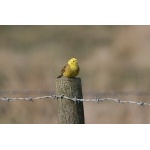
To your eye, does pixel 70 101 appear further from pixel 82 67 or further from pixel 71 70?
pixel 82 67

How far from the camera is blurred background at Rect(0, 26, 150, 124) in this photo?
938 cm

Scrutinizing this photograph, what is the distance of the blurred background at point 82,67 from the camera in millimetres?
9375

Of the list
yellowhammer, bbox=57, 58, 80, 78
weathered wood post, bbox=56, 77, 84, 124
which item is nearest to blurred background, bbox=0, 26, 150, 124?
yellowhammer, bbox=57, 58, 80, 78

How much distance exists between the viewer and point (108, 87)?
12.5 meters

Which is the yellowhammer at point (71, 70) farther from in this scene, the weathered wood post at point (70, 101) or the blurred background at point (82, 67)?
the blurred background at point (82, 67)

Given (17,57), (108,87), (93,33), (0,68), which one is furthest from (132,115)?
(93,33)

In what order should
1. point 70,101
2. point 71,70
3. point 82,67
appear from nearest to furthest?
1. point 70,101
2. point 71,70
3. point 82,67

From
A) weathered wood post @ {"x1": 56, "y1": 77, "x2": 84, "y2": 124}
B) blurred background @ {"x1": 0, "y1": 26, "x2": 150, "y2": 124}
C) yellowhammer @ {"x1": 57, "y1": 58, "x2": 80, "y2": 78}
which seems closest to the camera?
weathered wood post @ {"x1": 56, "y1": 77, "x2": 84, "y2": 124}

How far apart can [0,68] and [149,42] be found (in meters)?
4.33

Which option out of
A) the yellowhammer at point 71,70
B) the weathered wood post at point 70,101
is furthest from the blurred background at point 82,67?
the weathered wood post at point 70,101

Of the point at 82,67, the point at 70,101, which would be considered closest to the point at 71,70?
the point at 70,101

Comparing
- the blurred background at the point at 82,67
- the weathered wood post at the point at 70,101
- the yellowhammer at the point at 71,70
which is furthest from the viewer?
the blurred background at the point at 82,67

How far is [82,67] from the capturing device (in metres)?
14.1

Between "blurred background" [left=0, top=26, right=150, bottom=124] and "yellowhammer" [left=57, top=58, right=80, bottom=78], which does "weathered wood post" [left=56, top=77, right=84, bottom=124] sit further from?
"blurred background" [left=0, top=26, right=150, bottom=124]
